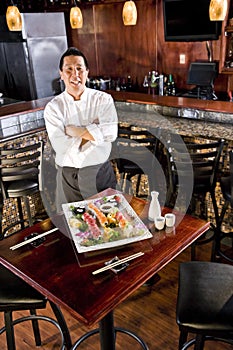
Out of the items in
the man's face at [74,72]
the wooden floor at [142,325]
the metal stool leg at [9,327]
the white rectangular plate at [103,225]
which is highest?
the man's face at [74,72]

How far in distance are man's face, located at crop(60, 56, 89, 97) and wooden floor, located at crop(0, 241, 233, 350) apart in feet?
5.26

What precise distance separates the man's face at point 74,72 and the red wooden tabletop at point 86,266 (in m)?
1.01

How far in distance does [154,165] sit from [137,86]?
365cm

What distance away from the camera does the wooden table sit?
5.00ft

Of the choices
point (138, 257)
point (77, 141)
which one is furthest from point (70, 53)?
point (138, 257)

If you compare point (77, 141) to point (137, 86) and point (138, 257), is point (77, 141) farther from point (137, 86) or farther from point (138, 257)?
point (137, 86)

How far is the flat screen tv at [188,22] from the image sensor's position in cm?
496

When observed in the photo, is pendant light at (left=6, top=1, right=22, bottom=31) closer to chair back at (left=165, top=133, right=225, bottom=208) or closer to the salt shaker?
chair back at (left=165, top=133, right=225, bottom=208)

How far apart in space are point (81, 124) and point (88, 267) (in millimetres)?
1277

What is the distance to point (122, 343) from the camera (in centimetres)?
231

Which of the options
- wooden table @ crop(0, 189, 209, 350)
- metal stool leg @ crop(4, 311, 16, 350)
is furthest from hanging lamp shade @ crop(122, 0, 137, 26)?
metal stool leg @ crop(4, 311, 16, 350)

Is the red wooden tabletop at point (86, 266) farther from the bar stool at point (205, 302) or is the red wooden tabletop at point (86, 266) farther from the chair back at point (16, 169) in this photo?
the chair back at point (16, 169)

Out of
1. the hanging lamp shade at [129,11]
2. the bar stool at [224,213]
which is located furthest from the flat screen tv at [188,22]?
the bar stool at [224,213]

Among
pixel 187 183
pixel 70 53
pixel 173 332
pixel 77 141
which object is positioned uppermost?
pixel 70 53
